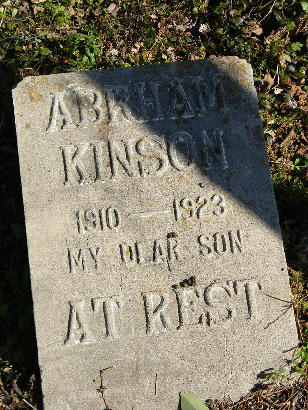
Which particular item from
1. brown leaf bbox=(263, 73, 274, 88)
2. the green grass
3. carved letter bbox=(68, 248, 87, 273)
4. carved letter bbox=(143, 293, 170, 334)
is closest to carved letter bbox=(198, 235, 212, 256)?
carved letter bbox=(143, 293, 170, 334)

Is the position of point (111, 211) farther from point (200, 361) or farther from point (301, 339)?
point (301, 339)

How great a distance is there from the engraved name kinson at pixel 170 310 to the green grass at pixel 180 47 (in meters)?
0.99

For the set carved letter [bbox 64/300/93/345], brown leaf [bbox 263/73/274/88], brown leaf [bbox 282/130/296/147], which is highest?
brown leaf [bbox 263/73/274/88]

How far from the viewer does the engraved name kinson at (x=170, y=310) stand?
3254 mm

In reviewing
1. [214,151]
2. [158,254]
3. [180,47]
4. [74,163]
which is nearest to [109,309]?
[158,254]

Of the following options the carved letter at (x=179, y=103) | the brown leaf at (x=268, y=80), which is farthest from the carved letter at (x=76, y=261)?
the brown leaf at (x=268, y=80)

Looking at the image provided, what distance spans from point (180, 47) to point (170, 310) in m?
2.39

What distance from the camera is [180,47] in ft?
14.7

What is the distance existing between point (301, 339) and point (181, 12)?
295 centimetres

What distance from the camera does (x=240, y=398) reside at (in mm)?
3320

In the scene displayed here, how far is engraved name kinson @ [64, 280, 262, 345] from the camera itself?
3.25 m

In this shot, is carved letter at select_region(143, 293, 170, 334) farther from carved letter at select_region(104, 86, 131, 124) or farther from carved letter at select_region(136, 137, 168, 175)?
carved letter at select_region(104, 86, 131, 124)

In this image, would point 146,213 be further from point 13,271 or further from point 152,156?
point 13,271

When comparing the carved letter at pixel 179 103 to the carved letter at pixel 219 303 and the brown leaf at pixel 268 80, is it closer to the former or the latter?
the carved letter at pixel 219 303
